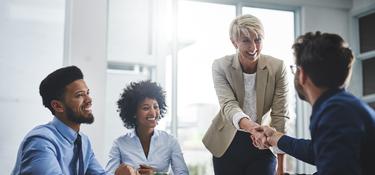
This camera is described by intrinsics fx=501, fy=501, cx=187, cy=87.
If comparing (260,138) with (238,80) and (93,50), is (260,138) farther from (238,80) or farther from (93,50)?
(93,50)

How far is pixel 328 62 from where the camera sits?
160 cm

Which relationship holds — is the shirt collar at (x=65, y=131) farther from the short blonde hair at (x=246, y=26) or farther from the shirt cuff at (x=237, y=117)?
the short blonde hair at (x=246, y=26)

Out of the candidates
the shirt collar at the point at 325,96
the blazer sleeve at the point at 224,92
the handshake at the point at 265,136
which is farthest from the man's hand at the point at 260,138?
the shirt collar at the point at 325,96

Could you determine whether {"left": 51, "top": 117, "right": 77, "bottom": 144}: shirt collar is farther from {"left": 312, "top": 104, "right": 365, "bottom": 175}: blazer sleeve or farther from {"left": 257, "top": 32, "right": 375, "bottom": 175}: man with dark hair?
{"left": 312, "top": 104, "right": 365, "bottom": 175}: blazer sleeve

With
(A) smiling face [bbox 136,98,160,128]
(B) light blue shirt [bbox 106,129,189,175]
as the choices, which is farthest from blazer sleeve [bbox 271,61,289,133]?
(A) smiling face [bbox 136,98,160,128]

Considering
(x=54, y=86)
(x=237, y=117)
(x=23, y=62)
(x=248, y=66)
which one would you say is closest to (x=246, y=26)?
(x=248, y=66)

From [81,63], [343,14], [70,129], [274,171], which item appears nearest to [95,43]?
[81,63]

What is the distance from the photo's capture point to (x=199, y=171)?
14.9 ft

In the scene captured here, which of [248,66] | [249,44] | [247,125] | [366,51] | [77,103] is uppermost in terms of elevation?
[366,51]

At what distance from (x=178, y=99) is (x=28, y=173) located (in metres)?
2.46

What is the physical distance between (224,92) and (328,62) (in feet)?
4.10

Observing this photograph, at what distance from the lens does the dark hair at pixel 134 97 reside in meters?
3.18

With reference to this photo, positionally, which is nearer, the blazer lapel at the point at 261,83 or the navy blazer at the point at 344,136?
the navy blazer at the point at 344,136

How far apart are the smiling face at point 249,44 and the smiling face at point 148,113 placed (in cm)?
68
